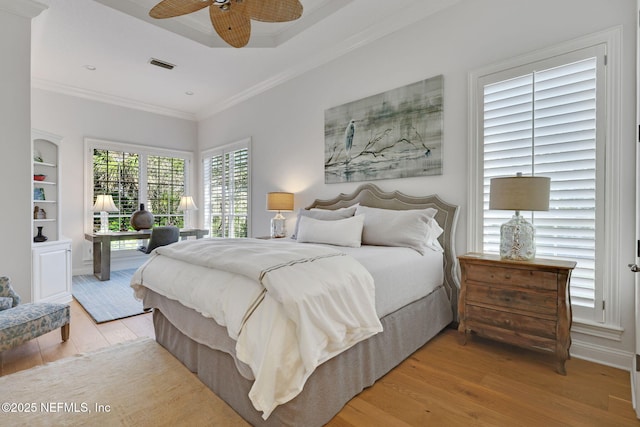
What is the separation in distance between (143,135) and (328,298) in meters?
5.75

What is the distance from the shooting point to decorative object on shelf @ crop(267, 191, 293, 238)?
414cm

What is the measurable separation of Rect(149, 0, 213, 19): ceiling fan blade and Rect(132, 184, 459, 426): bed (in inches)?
67.4

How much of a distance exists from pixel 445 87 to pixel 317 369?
267cm

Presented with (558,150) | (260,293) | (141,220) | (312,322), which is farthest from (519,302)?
(141,220)

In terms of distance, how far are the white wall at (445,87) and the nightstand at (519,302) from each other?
1.44 feet

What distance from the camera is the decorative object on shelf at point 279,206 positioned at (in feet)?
13.6

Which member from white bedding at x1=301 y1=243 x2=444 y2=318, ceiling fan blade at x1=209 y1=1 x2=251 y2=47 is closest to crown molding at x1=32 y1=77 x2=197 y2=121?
ceiling fan blade at x1=209 y1=1 x2=251 y2=47

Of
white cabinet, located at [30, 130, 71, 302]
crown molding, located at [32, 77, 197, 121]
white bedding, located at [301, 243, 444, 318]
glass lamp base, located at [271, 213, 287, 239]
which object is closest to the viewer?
white bedding, located at [301, 243, 444, 318]

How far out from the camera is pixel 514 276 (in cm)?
214

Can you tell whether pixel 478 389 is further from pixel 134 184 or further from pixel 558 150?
pixel 134 184

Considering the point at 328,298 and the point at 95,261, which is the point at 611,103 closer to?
the point at 328,298

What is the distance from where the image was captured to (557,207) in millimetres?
2279

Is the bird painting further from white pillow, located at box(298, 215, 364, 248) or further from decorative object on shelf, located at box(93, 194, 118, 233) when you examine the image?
decorative object on shelf, located at box(93, 194, 118, 233)

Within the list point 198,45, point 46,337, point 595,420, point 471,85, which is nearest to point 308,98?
point 198,45
